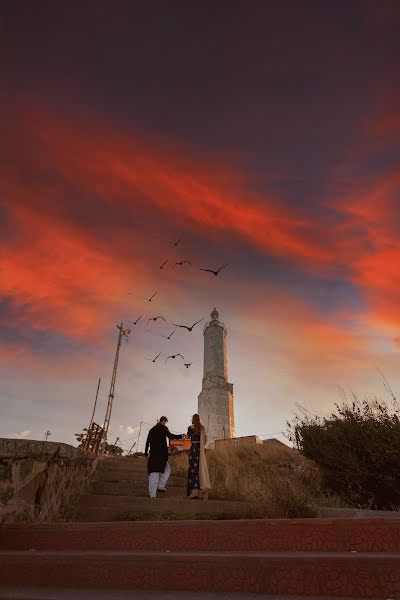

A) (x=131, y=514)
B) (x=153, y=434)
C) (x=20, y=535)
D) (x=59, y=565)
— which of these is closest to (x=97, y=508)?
(x=131, y=514)

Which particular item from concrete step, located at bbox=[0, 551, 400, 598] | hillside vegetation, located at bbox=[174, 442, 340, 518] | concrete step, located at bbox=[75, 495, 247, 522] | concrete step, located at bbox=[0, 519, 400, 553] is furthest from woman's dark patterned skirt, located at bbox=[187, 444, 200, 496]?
concrete step, located at bbox=[0, 551, 400, 598]

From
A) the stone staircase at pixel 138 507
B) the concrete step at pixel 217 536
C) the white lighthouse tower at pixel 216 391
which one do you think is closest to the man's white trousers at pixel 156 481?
the stone staircase at pixel 138 507

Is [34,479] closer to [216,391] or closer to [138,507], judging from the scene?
[138,507]

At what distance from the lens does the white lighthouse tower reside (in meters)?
23.8

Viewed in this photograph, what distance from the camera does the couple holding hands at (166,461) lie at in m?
6.72

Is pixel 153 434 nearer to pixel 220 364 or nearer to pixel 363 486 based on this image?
pixel 363 486

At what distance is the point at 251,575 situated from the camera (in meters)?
2.38

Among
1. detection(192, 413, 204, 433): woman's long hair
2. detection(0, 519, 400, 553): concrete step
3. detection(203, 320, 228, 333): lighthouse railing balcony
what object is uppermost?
detection(203, 320, 228, 333): lighthouse railing balcony

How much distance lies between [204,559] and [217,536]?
0.48 m

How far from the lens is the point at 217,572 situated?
7.97ft

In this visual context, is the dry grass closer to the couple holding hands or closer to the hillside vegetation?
the hillside vegetation

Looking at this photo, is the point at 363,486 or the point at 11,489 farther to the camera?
the point at 363,486

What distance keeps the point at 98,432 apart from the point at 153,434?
20.9 feet

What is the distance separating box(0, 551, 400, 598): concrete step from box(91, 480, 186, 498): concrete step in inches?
173
